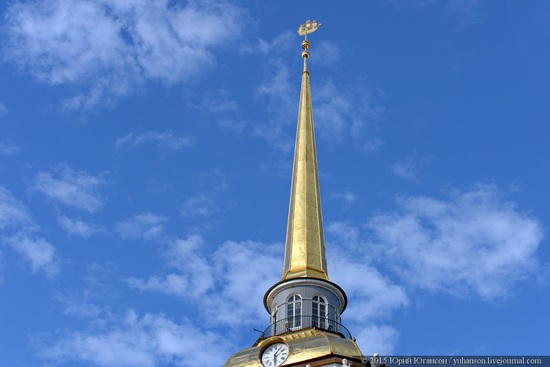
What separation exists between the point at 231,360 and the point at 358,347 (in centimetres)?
535

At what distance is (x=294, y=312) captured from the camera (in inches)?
2089

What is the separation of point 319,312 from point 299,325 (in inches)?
53.6

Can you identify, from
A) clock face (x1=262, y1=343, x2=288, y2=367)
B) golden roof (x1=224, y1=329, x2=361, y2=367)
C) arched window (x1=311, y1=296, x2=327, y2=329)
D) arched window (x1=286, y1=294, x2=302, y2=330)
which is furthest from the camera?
arched window (x1=311, y1=296, x2=327, y2=329)

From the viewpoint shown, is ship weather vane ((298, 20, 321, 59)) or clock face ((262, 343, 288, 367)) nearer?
clock face ((262, 343, 288, 367))

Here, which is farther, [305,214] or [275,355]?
[305,214]

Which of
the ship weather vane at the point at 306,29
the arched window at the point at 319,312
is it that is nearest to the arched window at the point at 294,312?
the arched window at the point at 319,312

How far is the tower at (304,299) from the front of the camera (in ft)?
161

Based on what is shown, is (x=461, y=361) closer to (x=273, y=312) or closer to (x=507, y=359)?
(x=507, y=359)

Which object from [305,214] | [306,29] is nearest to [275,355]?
[305,214]

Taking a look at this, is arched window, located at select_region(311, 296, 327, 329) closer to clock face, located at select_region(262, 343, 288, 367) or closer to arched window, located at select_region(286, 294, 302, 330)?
arched window, located at select_region(286, 294, 302, 330)

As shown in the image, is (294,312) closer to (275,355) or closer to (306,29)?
(275,355)

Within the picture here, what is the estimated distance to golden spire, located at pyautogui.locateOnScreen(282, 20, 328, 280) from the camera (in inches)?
2175

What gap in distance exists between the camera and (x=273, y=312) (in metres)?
54.2

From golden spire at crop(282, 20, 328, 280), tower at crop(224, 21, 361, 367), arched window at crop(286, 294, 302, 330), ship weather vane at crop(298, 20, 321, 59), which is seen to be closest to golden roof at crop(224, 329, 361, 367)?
tower at crop(224, 21, 361, 367)
